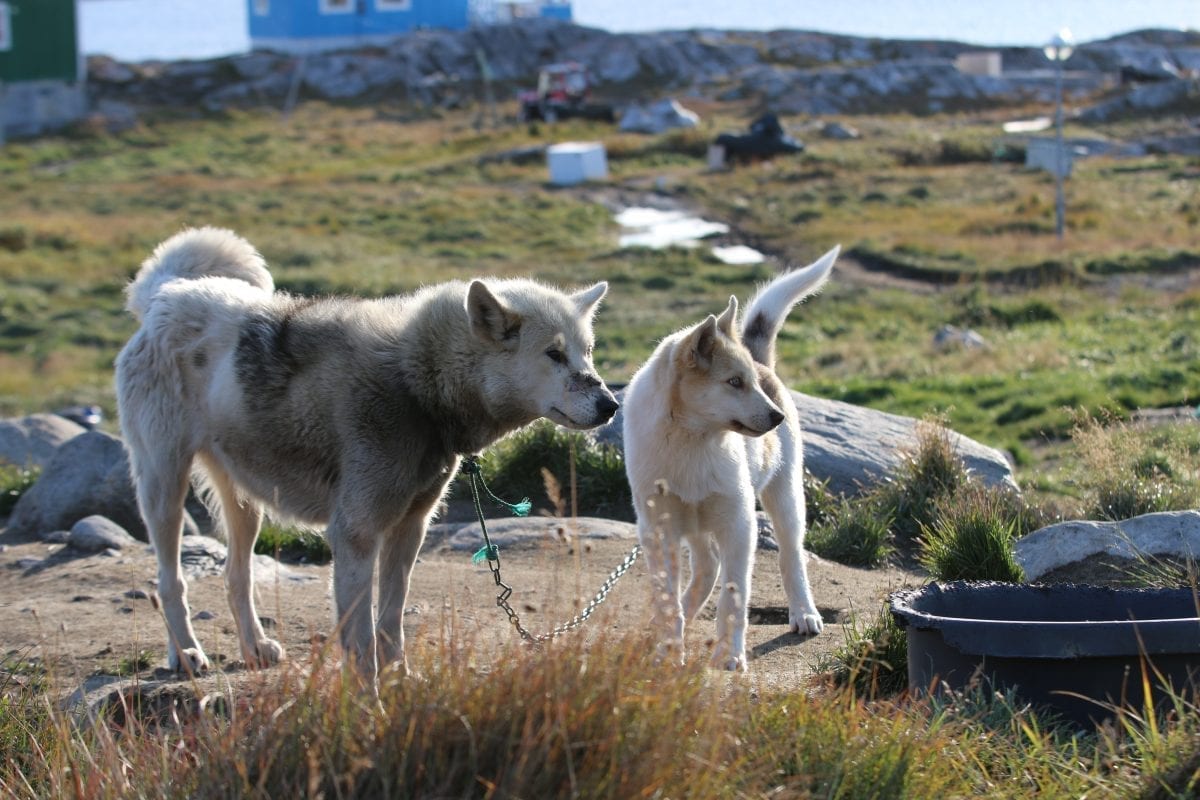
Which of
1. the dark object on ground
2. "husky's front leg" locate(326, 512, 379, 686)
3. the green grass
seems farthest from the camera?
the dark object on ground

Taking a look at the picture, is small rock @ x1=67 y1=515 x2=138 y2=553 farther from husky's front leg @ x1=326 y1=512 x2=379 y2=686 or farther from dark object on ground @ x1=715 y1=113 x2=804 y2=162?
dark object on ground @ x1=715 y1=113 x2=804 y2=162

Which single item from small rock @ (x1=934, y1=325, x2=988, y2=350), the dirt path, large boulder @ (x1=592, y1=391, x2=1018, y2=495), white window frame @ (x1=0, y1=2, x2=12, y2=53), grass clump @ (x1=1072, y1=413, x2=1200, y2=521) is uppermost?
white window frame @ (x1=0, y1=2, x2=12, y2=53)

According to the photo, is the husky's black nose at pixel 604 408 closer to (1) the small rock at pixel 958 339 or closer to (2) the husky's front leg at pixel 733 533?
(2) the husky's front leg at pixel 733 533

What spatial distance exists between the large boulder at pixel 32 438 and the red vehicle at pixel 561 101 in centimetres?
4952

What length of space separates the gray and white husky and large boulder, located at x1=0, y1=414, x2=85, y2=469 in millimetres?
5874

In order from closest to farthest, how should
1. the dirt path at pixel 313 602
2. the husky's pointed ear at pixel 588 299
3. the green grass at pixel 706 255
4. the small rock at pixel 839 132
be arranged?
the husky's pointed ear at pixel 588 299 < the dirt path at pixel 313 602 < the green grass at pixel 706 255 < the small rock at pixel 839 132

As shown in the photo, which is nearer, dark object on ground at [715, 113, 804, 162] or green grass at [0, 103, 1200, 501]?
green grass at [0, 103, 1200, 501]

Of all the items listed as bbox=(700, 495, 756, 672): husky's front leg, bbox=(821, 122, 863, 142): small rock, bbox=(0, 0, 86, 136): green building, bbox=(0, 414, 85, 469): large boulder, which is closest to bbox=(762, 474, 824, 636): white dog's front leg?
bbox=(700, 495, 756, 672): husky's front leg

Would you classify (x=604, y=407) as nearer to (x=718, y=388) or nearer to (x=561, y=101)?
(x=718, y=388)

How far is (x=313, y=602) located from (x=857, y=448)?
418 centimetres

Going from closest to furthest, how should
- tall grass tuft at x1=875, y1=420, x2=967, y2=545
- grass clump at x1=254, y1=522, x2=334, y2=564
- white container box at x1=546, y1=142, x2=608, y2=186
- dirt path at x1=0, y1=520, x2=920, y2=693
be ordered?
1. dirt path at x1=0, y1=520, x2=920, y2=693
2. tall grass tuft at x1=875, y1=420, x2=967, y2=545
3. grass clump at x1=254, y1=522, x2=334, y2=564
4. white container box at x1=546, y1=142, x2=608, y2=186

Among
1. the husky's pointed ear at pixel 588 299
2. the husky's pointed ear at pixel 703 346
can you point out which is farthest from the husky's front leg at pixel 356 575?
the husky's pointed ear at pixel 703 346

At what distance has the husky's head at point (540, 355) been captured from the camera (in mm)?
5027

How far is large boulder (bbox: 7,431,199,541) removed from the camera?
9.47 metres
